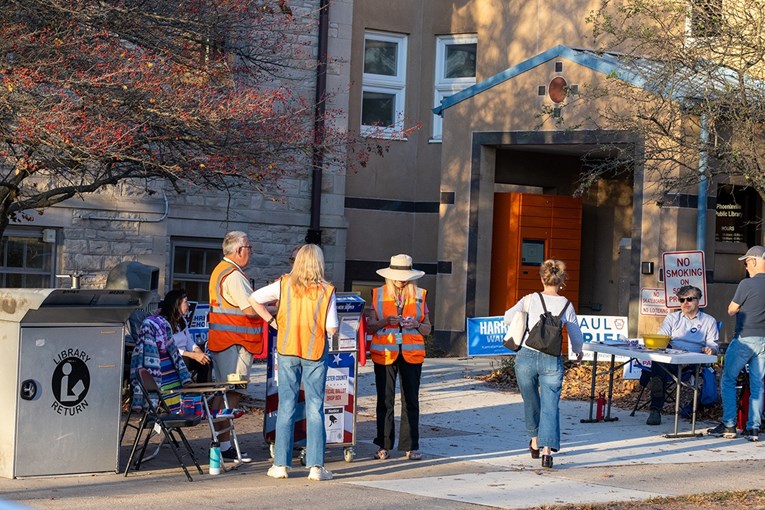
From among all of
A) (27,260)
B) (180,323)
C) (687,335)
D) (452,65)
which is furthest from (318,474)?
(452,65)

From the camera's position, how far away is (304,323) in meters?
9.12

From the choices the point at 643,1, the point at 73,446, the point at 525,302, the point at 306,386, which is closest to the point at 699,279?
the point at 643,1

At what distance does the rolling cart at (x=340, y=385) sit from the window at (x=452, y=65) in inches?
473

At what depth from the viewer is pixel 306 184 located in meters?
20.2

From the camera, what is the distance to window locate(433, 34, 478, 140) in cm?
2183

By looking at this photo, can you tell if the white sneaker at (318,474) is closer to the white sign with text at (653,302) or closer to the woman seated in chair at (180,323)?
the woman seated in chair at (180,323)

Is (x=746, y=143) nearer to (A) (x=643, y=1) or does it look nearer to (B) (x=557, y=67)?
(A) (x=643, y=1)

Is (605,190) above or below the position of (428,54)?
below

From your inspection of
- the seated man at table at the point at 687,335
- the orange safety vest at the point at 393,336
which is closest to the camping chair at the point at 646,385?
the seated man at table at the point at 687,335

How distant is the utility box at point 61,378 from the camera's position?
8.69m

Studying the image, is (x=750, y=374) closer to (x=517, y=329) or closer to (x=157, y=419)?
(x=517, y=329)

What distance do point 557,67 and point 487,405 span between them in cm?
606

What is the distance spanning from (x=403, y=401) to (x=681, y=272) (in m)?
5.98

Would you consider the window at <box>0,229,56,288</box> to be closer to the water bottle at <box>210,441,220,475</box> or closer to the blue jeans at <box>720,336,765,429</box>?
the water bottle at <box>210,441,220,475</box>
